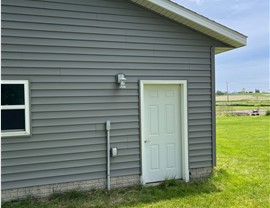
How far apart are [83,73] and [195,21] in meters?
2.45

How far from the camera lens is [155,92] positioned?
6.32 m

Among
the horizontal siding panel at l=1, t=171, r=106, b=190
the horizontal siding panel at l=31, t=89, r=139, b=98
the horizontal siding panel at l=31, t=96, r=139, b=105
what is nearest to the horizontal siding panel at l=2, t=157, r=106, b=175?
the horizontal siding panel at l=1, t=171, r=106, b=190

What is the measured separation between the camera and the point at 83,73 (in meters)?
5.67

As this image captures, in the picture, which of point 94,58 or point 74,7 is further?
point 94,58

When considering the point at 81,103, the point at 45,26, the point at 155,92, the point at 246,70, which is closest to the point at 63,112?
the point at 81,103

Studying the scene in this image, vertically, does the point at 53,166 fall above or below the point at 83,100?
Result: below

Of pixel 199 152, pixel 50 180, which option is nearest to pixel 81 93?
pixel 50 180

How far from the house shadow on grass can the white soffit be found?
3.04m

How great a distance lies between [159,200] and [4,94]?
3233 millimetres

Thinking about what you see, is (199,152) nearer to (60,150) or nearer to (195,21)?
(195,21)

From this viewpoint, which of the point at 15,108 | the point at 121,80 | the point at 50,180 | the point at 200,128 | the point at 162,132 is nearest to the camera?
the point at 15,108

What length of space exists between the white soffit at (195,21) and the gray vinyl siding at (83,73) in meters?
0.17

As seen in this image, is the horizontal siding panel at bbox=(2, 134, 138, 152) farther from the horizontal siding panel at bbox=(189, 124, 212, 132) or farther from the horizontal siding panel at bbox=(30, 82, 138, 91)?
the horizontal siding panel at bbox=(189, 124, 212, 132)

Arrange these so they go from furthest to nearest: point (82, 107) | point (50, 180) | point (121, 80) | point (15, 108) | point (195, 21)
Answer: point (195, 21) → point (121, 80) → point (82, 107) → point (50, 180) → point (15, 108)
